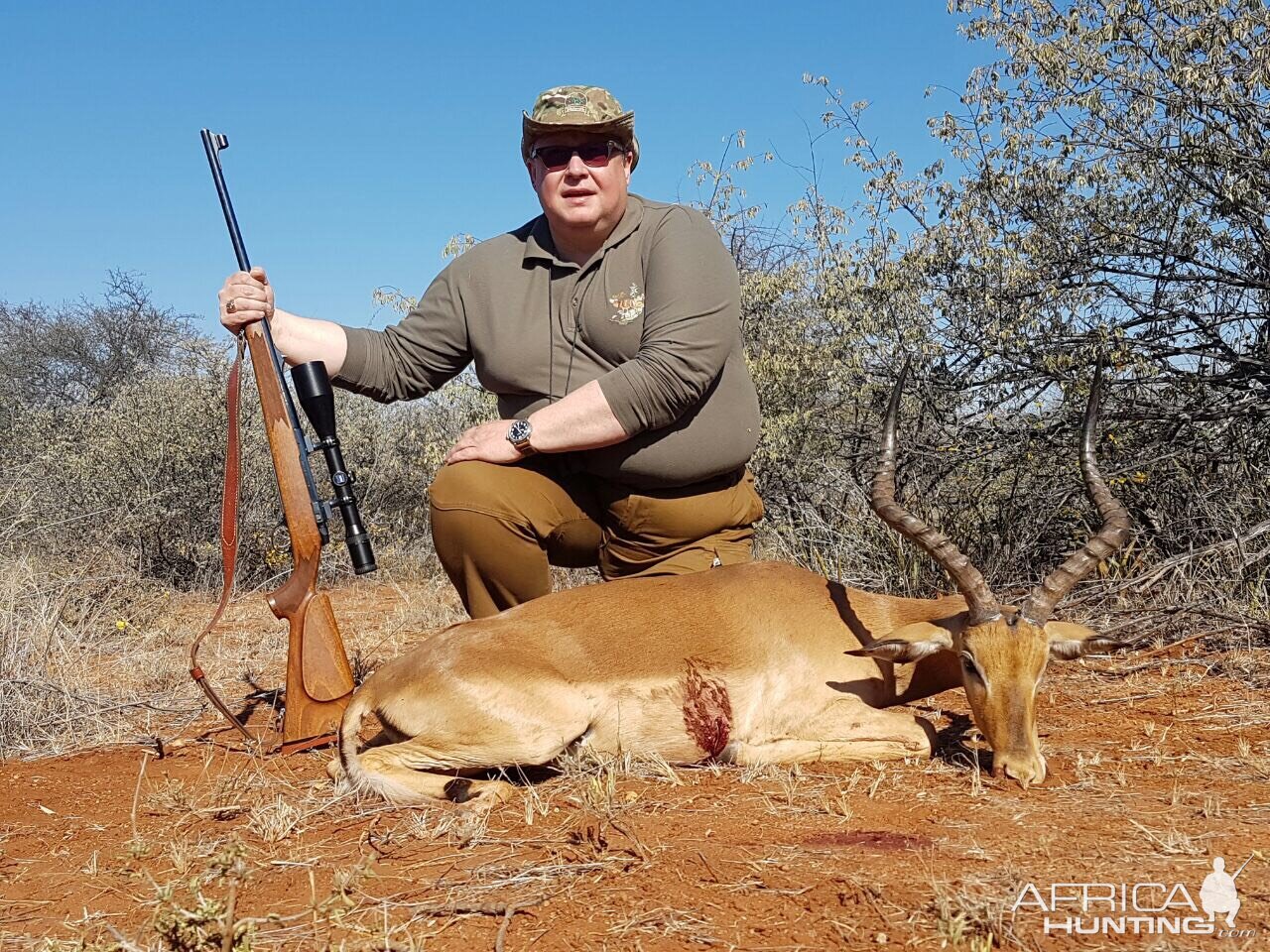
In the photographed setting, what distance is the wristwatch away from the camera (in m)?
4.83

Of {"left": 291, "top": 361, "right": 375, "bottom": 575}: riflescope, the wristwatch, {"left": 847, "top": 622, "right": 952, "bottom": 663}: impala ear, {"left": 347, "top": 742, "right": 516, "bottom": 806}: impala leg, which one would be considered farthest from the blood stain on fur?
{"left": 291, "top": 361, "right": 375, "bottom": 575}: riflescope

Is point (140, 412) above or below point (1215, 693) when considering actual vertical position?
above

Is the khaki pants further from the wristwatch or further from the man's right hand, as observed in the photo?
the man's right hand

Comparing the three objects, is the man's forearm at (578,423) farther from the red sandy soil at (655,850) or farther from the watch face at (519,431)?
the red sandy soil at (655,850)

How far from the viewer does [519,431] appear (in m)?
4.87

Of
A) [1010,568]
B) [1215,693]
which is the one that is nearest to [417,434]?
[1010,568]

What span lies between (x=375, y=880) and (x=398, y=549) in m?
7.28

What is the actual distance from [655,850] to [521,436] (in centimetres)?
224

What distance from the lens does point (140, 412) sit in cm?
947

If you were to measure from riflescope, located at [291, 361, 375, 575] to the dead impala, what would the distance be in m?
0.63

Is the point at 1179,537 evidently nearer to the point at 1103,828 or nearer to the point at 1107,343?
the point at 1107,343

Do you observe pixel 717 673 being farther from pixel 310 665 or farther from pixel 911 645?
pixel 310 665

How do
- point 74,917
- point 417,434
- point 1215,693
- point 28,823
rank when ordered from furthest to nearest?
point 417,434 < point 1215,693 < point 28,823 < point 74,917

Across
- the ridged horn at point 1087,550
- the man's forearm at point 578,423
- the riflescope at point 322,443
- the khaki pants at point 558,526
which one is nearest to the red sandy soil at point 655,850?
the ridged horn at point 1087,550
